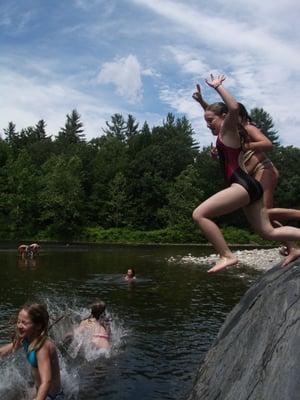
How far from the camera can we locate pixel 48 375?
654cm

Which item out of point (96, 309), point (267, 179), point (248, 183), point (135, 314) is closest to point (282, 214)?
point (267, 179)

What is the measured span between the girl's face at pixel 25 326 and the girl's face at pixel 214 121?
3375mm

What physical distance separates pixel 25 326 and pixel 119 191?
87.0m

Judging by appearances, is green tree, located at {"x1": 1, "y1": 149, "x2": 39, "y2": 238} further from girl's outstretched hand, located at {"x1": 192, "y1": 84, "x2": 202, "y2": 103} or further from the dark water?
girl's outstretched hand, located at {"x1": 192, "y1": 84, "x2": 202, "y2": 103}

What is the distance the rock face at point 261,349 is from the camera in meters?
4.85

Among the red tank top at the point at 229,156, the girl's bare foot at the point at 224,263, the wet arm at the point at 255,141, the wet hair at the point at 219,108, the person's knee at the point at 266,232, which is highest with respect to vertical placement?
the wet hair at the point at 219,108

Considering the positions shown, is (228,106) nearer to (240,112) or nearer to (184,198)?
(240,112)

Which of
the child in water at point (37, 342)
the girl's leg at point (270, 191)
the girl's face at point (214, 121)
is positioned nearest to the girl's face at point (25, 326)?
the child in water at point (37, 342)

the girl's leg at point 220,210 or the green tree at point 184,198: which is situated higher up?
the green tree at point 184,198

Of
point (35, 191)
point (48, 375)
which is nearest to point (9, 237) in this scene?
point (35, 191)

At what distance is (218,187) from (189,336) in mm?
83238

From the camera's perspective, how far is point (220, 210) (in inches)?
261

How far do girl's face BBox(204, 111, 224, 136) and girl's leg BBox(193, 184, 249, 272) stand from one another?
2.57ft

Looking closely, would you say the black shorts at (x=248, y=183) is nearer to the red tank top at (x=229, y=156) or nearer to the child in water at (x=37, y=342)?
the red tank top at (x=229, y=156)
